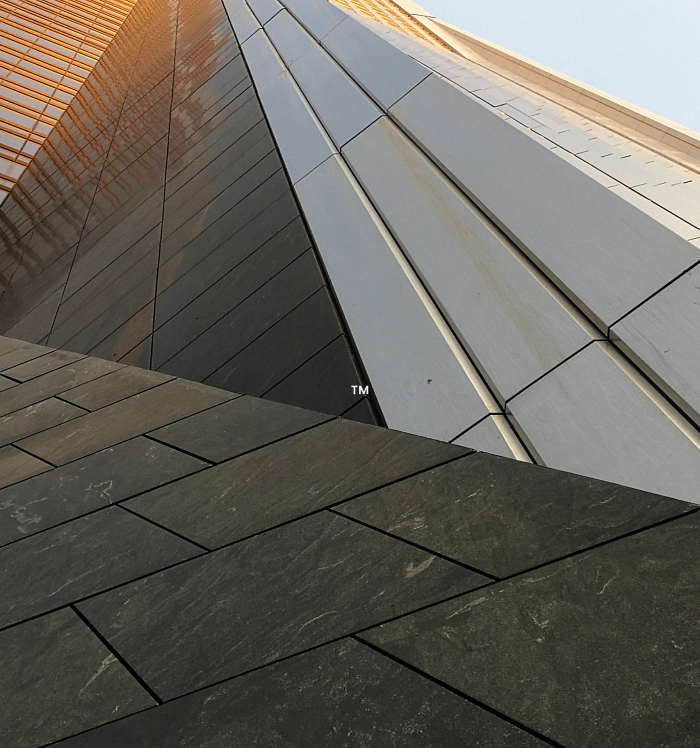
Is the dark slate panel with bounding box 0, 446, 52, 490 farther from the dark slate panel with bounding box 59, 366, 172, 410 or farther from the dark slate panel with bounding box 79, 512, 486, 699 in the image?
the dark slate panel with bounding box 79, 512, 486, 699

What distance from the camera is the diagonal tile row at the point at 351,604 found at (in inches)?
80.7

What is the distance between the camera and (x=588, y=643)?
7.00ft

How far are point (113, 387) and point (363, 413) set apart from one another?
6.54ft

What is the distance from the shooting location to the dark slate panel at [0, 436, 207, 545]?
12.5 ft

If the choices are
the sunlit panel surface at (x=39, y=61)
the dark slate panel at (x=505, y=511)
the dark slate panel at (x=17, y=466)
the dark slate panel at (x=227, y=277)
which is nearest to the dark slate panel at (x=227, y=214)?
the dark slate panel at (x=227, y=277)

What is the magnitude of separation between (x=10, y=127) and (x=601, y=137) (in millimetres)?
16135

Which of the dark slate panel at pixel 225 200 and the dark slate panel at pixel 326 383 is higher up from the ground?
the dark slate panel at pixel 225 200

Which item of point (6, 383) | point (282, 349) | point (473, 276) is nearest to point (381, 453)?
point (473, 276)

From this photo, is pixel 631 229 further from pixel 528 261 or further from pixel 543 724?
pixel 543 724

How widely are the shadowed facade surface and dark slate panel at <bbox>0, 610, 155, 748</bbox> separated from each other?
2070 mm

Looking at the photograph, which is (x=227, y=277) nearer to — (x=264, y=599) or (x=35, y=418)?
Result: (x=35, y=418)

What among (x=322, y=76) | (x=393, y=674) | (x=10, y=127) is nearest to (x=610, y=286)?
(x=393, y=674)

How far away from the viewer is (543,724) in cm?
194

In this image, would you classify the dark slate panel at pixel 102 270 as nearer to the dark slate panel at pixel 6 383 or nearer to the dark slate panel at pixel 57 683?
the dark slate panel at pixel 6 383
